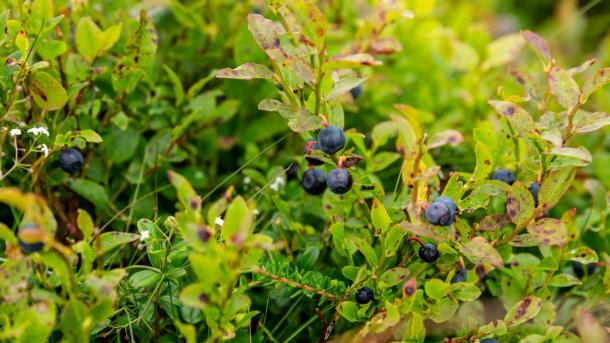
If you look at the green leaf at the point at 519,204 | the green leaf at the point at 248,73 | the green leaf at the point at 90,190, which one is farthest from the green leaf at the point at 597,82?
the green leaf at the point at 90,190

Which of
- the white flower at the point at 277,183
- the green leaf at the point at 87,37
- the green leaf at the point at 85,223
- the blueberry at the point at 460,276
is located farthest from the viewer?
the white flower at the point at 277,183

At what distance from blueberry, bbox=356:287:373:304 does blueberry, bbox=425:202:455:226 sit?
190 millimetres

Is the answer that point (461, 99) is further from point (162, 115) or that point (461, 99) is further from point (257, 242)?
point (257, 242)

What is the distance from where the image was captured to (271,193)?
143 centimetres

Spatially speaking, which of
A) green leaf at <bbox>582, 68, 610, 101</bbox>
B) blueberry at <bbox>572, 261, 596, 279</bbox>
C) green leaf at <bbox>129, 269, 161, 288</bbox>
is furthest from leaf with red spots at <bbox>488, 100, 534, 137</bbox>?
green leaf at <bbox>129, 269, 161, 288</bbox>

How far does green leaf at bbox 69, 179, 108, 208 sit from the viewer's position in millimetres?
1350

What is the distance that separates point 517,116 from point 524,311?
326 millimetres

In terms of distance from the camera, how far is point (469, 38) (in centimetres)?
210

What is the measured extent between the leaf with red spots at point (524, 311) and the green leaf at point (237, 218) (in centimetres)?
50

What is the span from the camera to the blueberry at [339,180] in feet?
3.59

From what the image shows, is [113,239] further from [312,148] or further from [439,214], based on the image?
[439,214]

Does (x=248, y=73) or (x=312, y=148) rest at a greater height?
(x=248, y=73)

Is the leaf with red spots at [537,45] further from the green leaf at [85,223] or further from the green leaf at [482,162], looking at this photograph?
the green leaf at [85,223]

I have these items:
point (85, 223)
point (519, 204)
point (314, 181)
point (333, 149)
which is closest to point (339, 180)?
point (333, 149)
